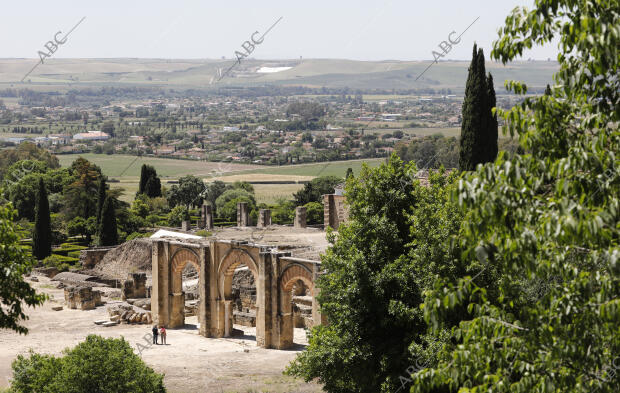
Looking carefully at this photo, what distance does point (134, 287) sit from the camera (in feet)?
143

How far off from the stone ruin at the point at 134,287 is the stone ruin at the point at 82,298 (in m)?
1.43

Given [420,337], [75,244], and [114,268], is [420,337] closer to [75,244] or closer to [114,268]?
[114,268]

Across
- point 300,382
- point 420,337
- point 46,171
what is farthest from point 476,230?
point 46,171

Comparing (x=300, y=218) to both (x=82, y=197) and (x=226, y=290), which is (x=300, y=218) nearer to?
(x=226, y=290)

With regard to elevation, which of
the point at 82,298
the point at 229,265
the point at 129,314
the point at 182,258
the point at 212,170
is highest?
the point at 229,265

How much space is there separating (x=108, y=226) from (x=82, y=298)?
50.2 ft

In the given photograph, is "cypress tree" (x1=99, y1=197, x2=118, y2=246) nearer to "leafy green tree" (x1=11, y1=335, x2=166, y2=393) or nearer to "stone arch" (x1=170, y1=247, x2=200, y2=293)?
"stone arch" (x1=170, y1=247, x2=200, y2=293)

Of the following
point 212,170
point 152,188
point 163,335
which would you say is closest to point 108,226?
point 152,188

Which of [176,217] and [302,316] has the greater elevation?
[176,217]

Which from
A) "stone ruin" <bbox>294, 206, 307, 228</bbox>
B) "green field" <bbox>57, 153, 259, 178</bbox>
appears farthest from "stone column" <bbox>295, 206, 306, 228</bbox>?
"green field" <bbox>57, 153, 259, 178</bbox>

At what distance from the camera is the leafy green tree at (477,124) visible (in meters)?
33.1

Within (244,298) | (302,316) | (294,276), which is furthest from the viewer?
(244,298)

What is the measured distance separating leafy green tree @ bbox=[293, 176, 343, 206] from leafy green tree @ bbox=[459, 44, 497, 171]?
122ft

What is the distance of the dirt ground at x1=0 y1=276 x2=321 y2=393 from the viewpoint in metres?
26.6
